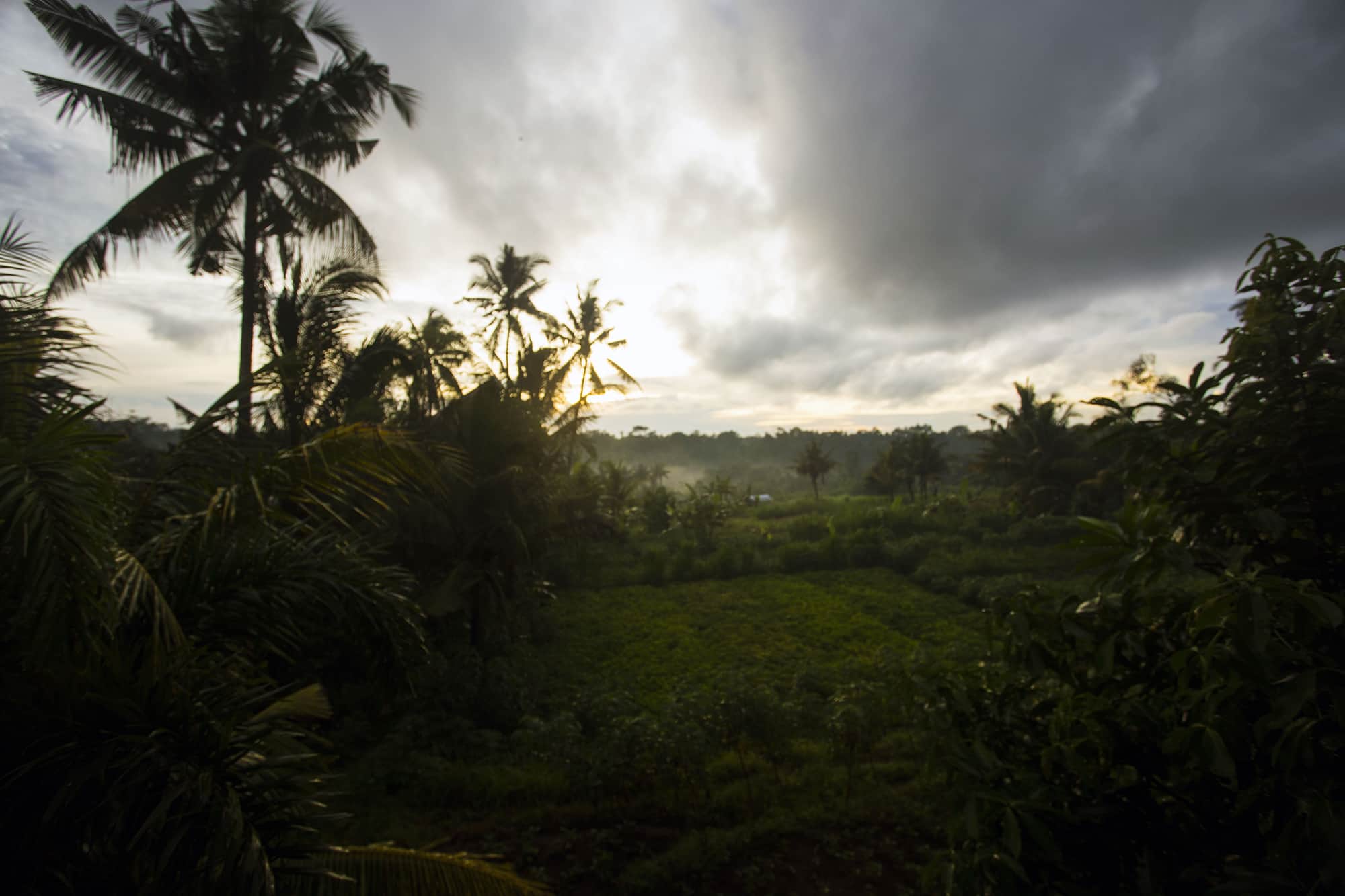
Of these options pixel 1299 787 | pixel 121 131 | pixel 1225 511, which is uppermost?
pixel 121 131

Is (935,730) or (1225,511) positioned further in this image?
(935,730)

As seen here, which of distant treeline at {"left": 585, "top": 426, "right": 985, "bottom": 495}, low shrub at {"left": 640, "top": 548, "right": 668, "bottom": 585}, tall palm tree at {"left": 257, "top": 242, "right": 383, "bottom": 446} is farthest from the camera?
distant treeline at {"left": 585, "top": 426, "right": 985, "bottom": 495}

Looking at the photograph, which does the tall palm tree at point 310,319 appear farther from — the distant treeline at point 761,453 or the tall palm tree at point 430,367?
the distant treeline at point 761,453

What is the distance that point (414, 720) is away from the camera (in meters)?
7.52

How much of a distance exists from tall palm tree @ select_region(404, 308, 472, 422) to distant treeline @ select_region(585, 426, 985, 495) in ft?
120

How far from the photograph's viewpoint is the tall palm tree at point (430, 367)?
8977mm

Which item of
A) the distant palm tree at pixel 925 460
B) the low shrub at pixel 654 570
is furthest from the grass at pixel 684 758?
the distant palm tree at pixel 925 460

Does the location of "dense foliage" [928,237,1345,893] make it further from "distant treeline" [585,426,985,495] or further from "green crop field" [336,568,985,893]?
"distant treeline" [585,426,985,495]

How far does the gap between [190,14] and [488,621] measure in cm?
963

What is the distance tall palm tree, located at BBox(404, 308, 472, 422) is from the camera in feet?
29.5

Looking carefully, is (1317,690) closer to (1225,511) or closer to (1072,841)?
(1225,511)

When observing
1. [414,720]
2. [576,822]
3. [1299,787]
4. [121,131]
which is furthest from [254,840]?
[121,131]

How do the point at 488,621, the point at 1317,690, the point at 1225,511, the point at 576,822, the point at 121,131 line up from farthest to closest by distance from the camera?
the point at 488,621 → the point at 121,131 → the point at 576,822 → the point at 1225,511 → the point at 1317,690

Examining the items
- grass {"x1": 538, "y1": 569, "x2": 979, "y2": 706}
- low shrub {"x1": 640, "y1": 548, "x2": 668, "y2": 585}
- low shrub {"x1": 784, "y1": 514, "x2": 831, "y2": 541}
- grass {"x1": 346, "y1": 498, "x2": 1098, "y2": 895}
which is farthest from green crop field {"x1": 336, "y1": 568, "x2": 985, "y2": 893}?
low shrub {"x1": 784, "y1": 514, "x2": 831, "y2": 541}
